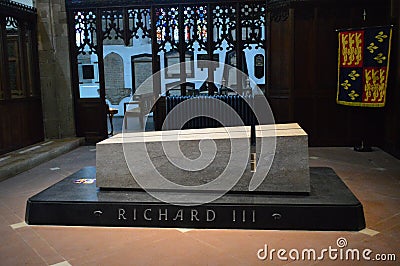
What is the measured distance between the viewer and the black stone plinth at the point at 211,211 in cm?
334

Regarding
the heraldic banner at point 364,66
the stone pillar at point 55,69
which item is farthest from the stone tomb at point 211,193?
the stone pillar at point 55,69

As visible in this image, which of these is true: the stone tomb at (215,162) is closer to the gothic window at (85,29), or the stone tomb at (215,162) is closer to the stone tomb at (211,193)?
the stone tomb at (211,193)

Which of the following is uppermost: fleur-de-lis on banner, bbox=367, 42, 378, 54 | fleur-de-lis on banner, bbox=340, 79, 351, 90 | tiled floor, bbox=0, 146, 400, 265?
fleur-de-lis on banner, bbox=367, 42, 378, 54

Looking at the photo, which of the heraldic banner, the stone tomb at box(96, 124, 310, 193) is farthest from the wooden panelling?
the heraldic banner

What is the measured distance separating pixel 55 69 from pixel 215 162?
4.96 metres

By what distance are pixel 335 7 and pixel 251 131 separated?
361 centimetres

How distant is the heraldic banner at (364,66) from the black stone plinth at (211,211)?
294 centimetres

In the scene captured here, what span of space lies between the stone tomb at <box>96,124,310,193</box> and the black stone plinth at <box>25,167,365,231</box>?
119 millimetres

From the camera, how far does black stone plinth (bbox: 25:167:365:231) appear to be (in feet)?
10.9

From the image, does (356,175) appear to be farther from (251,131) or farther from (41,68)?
(41,68)

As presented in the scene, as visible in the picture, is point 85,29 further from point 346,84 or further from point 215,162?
point 215,162

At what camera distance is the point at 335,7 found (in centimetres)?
649

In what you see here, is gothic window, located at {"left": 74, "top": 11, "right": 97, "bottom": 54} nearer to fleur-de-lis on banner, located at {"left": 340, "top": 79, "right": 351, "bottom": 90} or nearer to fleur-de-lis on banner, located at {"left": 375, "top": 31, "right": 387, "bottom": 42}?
fleur-de-lis on banner, located at {"left": 340, "top": 79, "right": 351, "bottom": 90}

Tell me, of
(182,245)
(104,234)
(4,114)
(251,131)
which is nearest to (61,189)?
(104,234)
